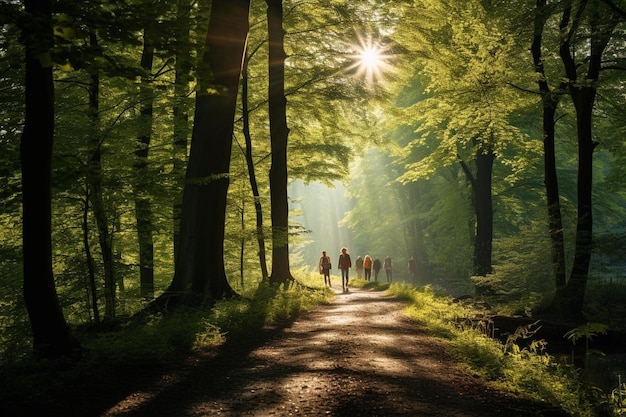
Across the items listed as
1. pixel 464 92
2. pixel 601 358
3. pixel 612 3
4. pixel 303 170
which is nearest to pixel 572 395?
pixel 601 358

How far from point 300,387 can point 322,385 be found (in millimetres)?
237

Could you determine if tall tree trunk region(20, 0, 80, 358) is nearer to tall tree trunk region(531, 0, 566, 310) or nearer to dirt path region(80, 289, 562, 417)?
dirt path region(80, 289, 562, 417)

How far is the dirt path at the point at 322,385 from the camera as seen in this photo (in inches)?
179

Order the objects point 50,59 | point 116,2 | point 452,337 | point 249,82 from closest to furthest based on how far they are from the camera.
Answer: point 50,59
point 116,2
point 452,337
point 249,82

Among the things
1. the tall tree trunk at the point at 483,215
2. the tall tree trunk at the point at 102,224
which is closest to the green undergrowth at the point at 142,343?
the tall tree trunk at the point at 102,224

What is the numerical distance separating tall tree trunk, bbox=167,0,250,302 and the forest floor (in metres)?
2.59

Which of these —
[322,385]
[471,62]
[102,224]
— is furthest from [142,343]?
[471,62]

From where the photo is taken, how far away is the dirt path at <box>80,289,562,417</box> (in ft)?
14.9

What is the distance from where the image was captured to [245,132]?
1647 centimetres

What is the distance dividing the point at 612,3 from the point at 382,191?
3034 cm

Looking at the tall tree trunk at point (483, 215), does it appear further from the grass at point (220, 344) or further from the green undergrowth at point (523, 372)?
the green undergrowth at point (523, 372)

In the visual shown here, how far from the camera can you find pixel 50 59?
4.21m

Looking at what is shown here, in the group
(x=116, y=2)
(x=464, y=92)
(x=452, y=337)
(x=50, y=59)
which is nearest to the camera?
(x=50, y=59)

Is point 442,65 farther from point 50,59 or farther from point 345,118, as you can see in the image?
point 50,59
